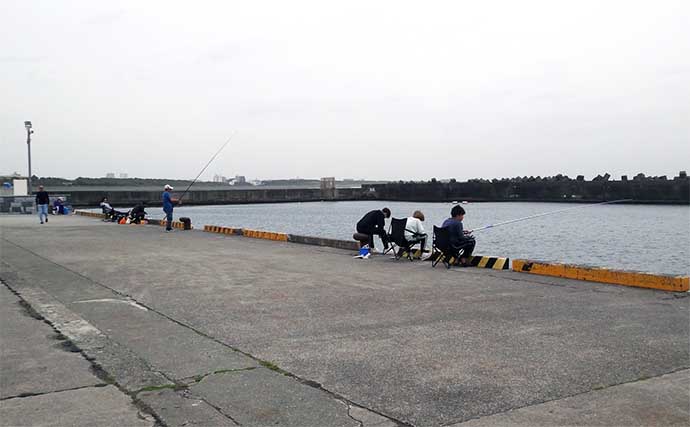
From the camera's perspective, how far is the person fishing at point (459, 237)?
479 inches

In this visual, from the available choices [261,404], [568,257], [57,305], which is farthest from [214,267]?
[568,257]

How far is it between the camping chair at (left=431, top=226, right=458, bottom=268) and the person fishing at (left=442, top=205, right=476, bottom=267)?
0.07 metres

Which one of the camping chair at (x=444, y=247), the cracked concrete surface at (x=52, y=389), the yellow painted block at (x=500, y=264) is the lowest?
the cracked concrete surface at (x=52, y=389)

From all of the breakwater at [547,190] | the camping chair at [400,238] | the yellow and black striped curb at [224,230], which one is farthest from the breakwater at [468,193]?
the camping chair at [400,238]

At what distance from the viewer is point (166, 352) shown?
5.89 m

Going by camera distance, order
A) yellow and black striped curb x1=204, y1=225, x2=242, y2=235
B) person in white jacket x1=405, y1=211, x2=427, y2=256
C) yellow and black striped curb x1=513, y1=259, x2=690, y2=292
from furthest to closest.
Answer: yellow and black striped curb x1=204, y1=225, x2=242, y2=235, person in white jacket x1=405, y1=211, x2=427, y2=256, yellow and black striped curb x1=513, y1=259, x2=690, y2=292

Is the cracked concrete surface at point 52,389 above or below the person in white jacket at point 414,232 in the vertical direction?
below

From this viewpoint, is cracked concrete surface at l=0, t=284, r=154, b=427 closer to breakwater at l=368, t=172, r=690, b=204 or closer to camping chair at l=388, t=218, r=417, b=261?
camping chair at l=388, t=218, r=417, b=261

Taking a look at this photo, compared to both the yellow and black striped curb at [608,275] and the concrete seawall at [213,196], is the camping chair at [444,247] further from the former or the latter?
the concrete seawall at [213,196]

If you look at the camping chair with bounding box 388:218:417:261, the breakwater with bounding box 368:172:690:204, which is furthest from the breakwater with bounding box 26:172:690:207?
the camping chair with bounding box 388:218:417:261

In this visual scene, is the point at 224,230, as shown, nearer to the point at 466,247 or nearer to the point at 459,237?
the point at 466,247

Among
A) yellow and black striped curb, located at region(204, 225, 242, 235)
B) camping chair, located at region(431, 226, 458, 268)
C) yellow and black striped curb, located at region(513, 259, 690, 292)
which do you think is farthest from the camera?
yellow and black striped curb, located at region(204, 225, 242, 235)

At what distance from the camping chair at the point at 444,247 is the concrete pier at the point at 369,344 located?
0.65 meters

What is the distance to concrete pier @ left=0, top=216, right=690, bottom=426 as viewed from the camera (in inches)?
175
